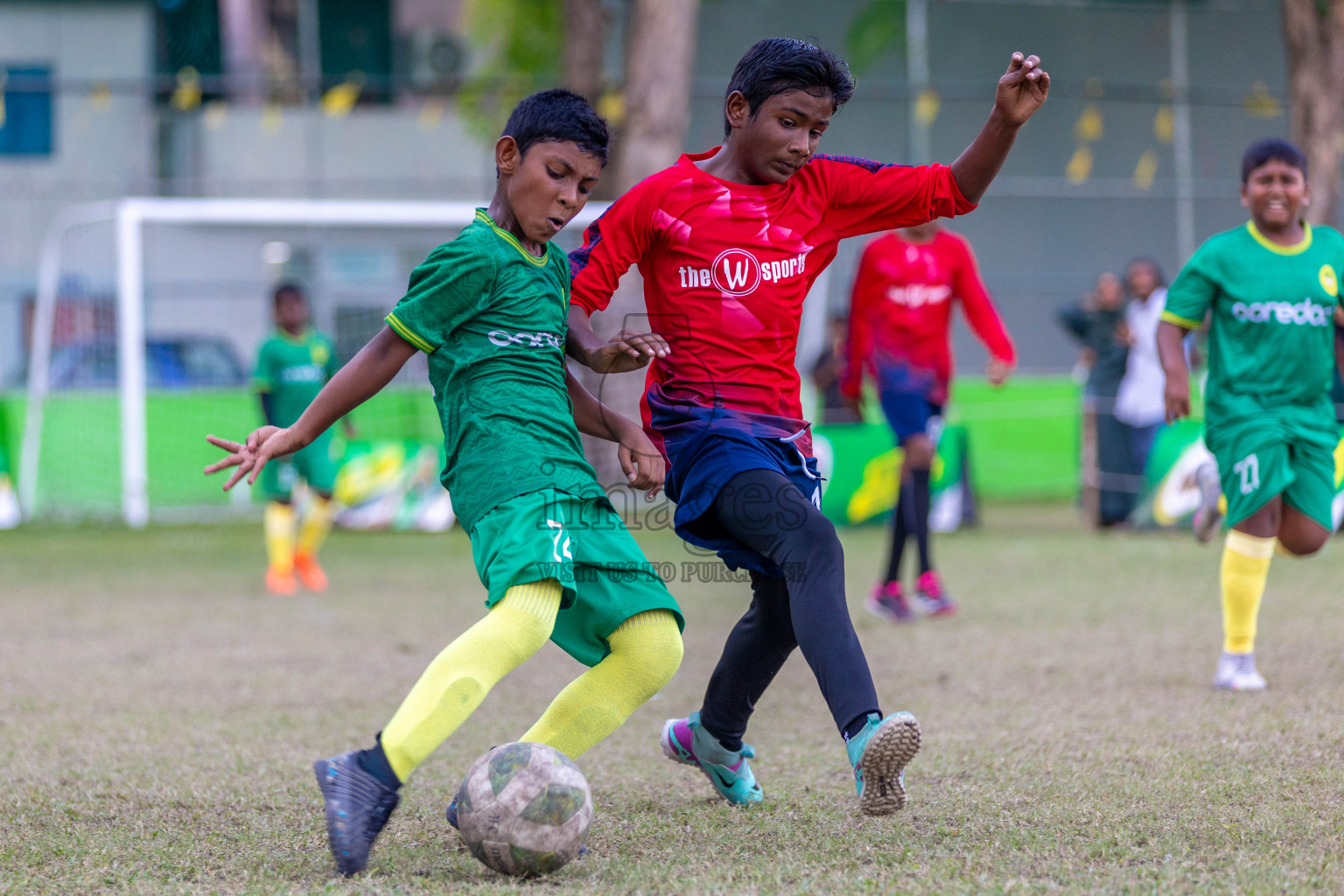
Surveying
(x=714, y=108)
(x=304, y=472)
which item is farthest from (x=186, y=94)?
(x=304, y=472)

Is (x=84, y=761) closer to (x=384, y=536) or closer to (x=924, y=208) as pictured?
(x=924, y=208)

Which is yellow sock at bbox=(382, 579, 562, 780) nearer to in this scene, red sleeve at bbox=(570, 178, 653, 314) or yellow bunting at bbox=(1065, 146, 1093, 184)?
red sleeve at bbox=(570, 178, 653, 314)

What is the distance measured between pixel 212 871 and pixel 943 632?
4.41 metres

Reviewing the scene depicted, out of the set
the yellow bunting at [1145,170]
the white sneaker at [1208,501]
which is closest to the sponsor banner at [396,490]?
the white sneaker at [1208,501]

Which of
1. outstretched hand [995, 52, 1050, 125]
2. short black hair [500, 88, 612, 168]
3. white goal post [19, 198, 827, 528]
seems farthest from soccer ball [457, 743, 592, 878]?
white goal post [19, 198, 827, 528]

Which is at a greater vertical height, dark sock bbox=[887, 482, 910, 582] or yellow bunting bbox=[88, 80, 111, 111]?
yellow bunting bbox=[88, 80, 111, 111]

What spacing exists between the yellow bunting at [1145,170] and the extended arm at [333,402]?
20527mm

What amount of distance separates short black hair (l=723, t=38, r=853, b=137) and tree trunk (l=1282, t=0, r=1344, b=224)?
434 inches

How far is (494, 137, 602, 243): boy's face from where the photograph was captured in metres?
3.12

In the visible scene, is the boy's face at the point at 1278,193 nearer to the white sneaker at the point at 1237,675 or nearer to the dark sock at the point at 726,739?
the white sneaker at the point at 1237,675

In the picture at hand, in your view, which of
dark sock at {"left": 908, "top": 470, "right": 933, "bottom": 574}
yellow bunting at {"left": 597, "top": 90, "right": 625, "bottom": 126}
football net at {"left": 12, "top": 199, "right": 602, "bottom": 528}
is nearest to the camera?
dark sock at {"left": 908, "top": 470, "right": 933, "bottom": 574}

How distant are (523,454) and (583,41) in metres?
12.1

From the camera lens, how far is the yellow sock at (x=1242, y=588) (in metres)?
5.07

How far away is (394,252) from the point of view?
53.0 ft
